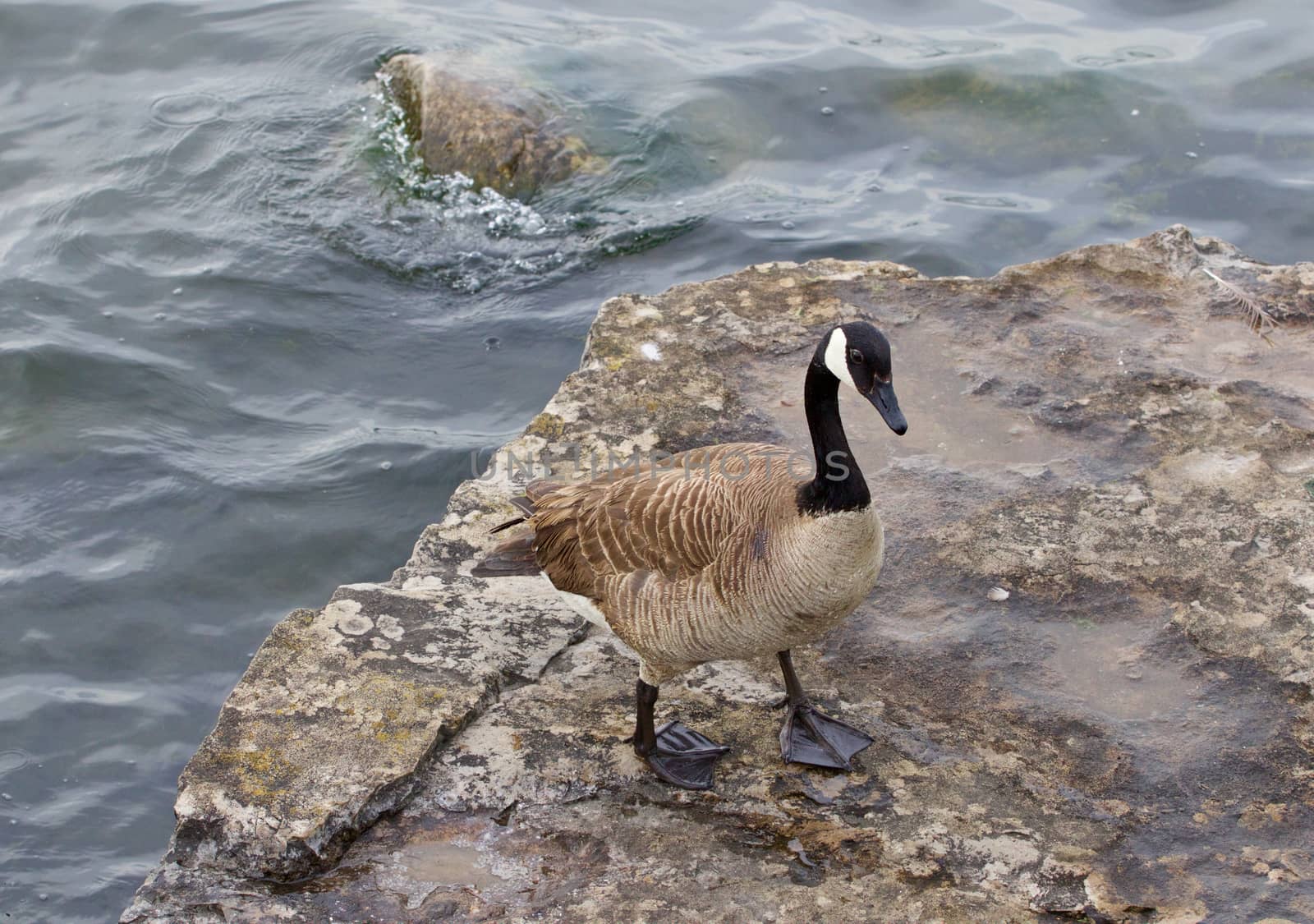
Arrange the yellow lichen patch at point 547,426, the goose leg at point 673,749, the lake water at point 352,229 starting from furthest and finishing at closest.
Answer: the lake water at point 352,229 → the yellow lichen patch at point 547,426 → the goose leg at point 673,749

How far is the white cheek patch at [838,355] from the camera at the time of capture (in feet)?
15.7

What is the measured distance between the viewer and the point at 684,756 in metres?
4.88

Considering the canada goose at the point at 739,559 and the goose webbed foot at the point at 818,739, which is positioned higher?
the canada goose at the point at 739,559

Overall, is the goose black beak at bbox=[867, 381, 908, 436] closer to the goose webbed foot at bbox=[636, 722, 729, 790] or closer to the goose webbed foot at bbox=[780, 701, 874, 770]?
the goose webbed foot at bbox=[780, 701, 874, 770]

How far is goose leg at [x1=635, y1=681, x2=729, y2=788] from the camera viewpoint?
4801 millimetres

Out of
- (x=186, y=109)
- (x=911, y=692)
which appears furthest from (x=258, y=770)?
(x=186, y=109)

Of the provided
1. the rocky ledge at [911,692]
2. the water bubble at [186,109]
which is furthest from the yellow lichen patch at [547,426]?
the water bubble at [186,109]

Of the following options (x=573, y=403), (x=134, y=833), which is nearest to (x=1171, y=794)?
(x=573, y=403)

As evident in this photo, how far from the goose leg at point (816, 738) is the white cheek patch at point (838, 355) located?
3.82 ft

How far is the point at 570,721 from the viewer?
5223 millimetres

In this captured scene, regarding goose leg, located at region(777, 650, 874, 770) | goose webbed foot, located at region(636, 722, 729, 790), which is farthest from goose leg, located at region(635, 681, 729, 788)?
goose leg, located at region(777, 650, 874, 770)

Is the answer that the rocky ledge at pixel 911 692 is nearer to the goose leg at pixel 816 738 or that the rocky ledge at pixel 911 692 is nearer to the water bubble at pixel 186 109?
the goose leg at pixel 816 738

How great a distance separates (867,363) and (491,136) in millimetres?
6944

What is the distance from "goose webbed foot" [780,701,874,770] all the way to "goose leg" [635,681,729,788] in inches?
10.7
